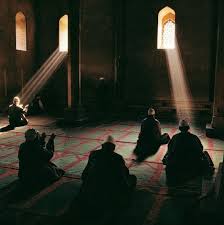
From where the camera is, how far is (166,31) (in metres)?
14.6

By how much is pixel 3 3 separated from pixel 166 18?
7365mm

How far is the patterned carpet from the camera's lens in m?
4.14

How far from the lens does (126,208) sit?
441cm

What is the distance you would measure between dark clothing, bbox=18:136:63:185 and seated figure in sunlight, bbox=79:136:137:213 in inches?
42.6

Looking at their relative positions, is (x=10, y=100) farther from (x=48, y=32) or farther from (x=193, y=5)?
(x=193, y=5)

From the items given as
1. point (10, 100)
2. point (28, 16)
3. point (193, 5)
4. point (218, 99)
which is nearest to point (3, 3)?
point (28, 16)

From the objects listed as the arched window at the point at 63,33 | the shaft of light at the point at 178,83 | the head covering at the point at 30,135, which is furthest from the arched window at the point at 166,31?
the head covering at the point at 30,135

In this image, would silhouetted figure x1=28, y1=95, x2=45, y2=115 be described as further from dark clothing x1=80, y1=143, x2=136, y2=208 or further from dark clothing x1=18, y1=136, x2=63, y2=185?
dark clothing x1=80, y1=143, x2=136, y2=208

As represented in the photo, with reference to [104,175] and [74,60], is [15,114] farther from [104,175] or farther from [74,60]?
[104,175]

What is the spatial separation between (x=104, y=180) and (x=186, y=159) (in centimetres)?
205

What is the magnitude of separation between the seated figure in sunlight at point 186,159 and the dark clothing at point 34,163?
2.16 metres

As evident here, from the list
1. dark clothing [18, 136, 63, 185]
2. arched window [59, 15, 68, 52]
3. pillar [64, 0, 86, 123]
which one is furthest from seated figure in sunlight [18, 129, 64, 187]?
arched window [59, 15, 68, 52]

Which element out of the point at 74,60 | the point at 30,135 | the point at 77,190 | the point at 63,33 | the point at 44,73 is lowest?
the point at 77,190

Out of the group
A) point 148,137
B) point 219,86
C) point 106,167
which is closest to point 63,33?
point 219,86
